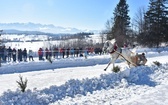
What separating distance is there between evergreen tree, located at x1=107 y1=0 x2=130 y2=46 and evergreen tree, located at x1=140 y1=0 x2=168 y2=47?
5.05 m

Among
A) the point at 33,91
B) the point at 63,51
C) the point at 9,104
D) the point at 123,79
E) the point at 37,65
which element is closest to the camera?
the point at 9,104

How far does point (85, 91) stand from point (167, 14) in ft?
165

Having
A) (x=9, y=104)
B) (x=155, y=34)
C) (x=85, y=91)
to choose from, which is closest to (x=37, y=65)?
(x=85, y=91)

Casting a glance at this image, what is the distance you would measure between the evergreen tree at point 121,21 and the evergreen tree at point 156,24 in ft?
16.6

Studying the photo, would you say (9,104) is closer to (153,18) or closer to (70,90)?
(70,90)

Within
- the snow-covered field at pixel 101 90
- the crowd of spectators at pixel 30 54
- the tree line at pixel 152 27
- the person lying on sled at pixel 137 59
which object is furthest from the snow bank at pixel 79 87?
the tree line at pixel 152 27

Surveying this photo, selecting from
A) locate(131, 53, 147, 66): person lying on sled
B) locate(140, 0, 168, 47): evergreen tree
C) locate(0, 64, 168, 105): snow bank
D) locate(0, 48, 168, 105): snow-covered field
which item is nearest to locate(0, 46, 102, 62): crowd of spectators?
locate(131, 53, 147, 66): person lying on sled

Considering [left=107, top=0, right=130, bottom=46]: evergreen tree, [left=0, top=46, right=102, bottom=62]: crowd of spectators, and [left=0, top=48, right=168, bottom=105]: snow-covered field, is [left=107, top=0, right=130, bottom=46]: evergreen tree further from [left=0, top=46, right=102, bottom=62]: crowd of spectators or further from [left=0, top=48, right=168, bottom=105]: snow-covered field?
[left=0, top=48, right=168, bottom=105]: snow-covered field

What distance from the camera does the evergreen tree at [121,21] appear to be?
6347 cm

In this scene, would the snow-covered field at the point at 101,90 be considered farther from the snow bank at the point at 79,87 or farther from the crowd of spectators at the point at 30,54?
the crowd of spectators at the point at 30,54

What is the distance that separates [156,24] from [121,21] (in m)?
7.83

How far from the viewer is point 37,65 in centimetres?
2678

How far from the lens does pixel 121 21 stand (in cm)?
6494

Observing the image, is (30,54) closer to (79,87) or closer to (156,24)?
(79,87)
